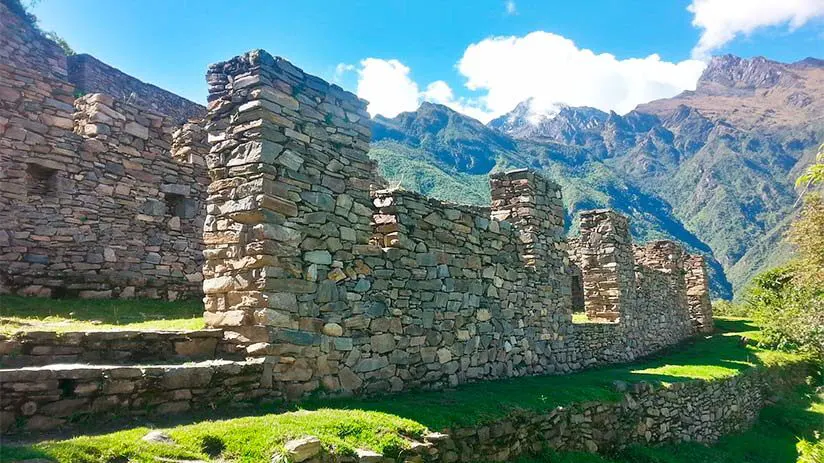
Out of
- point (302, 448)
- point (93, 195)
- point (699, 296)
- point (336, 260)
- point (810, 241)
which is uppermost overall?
point (93, 195)

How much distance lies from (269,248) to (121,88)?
17.6 m

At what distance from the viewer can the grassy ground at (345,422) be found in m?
4.49

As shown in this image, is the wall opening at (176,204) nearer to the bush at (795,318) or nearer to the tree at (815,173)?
the tree at (815,173)

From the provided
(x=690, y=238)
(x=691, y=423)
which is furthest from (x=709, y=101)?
(x=691, y=423)

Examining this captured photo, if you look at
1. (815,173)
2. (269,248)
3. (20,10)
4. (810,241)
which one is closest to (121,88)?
(20,10)

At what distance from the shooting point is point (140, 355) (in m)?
6.34

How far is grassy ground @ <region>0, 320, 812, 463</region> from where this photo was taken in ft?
14.7

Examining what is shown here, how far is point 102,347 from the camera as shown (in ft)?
20.0

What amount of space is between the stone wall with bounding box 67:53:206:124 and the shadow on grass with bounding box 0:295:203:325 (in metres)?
9.17

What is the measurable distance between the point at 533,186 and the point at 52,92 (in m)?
10.7

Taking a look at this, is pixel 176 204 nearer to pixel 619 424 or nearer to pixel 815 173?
pixel 619 424

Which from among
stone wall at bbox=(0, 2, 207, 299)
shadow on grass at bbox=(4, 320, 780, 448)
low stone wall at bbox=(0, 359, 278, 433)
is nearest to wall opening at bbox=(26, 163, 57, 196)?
stone wall at bbox=(0, 2, 207, 299)

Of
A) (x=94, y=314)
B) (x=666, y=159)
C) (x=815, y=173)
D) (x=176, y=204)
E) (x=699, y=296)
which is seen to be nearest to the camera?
(x=815, y=173)

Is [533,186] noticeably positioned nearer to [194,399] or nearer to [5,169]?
[194,399]
